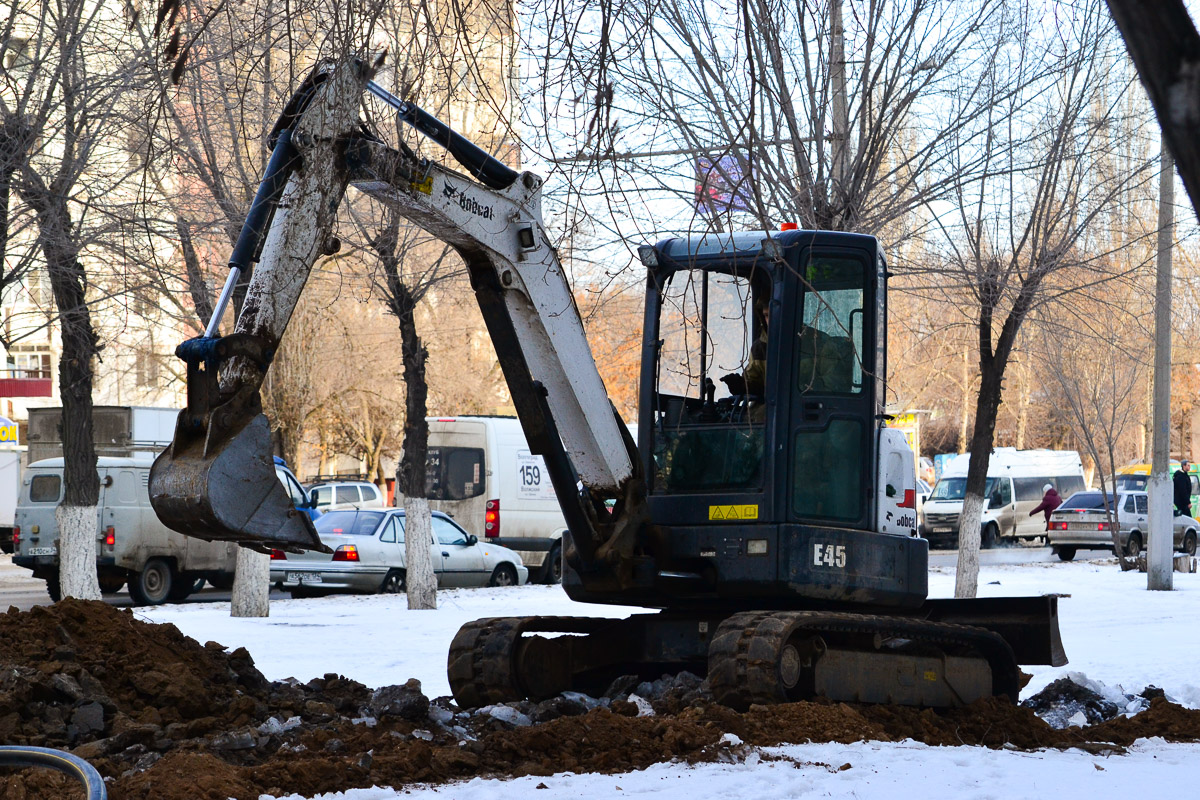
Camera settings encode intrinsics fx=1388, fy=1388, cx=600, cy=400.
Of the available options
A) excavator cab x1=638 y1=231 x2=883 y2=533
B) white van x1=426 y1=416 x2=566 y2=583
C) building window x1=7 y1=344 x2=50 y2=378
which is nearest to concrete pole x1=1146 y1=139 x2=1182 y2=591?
white van x1=426 y1=416 x2=566 y2=583

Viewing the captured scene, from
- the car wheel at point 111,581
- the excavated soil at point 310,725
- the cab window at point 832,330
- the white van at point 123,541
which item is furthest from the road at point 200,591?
the cab window at point 832,330

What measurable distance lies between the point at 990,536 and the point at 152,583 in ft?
77.2

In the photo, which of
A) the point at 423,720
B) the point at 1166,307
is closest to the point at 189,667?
the point at 423,720

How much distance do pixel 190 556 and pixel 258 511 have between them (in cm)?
1452

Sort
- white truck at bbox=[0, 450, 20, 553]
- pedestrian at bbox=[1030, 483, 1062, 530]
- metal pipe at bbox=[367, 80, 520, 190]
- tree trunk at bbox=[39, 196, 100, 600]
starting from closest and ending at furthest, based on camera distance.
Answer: metal pipe at bbox=[367, 80, 520, 190] < tree trunk at bbox=[39, 196, 100, 600] < white truck at bbox=[0, 450, 20, 553] < pedestrian at bbox=[1030, 483, 1062, 530]

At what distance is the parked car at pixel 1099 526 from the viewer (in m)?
29.7

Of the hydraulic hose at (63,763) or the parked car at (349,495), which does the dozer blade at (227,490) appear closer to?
the hydraulic hose at (63,763)

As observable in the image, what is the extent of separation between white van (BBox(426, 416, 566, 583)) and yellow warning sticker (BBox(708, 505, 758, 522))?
51.6 feet

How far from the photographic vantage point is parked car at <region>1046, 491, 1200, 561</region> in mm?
29672

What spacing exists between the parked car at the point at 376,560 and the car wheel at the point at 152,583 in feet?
4.75

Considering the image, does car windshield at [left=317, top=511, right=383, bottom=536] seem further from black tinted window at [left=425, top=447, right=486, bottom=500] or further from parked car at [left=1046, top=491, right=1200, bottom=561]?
parked car at [left=1046, top=491, right=1200, bottom=561]

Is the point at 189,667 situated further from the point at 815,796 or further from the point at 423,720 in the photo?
the point at 815,796

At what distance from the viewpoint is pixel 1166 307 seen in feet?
62.3

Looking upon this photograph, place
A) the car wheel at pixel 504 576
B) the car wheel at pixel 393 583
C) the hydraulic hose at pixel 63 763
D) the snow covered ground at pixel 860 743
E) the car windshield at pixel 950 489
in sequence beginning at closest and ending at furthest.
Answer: the hydraulic hose at pixel 63 763
the snow covered ground at pixel 860 743
the car wheel at pixel 393 583
the car wheel at pixel 504 576
the car windshield at pixel 950 489
